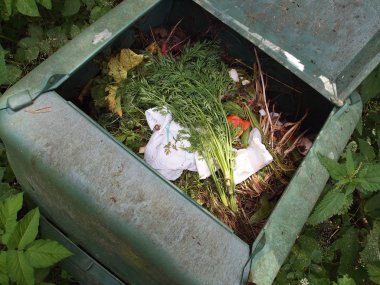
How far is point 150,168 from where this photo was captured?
1500 mm

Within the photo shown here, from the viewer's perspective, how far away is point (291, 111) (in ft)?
7.27

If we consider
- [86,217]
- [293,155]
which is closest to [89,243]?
[86,217]

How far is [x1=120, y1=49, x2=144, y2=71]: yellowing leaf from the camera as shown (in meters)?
1.99

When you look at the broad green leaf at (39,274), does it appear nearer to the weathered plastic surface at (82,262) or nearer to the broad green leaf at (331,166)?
the weathered plastic surface at (82,262)

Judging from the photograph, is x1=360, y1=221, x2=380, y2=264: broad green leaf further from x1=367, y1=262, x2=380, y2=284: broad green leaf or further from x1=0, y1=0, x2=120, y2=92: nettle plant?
x1=0, y1=0, x2=120, y2=92: nettle plant

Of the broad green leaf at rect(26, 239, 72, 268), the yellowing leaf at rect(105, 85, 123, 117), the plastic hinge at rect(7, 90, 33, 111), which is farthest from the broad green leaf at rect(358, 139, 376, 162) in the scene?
the plastic hinge at rect(7, 90, 33, 111)

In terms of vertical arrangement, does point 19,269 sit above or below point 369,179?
below

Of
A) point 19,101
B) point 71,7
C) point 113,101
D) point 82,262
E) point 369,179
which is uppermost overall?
point 369,179

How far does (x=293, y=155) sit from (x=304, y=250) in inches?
22.0

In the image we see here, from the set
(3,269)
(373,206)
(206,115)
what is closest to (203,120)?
(206,115)

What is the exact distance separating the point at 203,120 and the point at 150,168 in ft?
1.52

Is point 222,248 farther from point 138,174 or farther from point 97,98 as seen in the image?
point 97,98

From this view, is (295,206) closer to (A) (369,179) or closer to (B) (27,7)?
(A) (369,179)

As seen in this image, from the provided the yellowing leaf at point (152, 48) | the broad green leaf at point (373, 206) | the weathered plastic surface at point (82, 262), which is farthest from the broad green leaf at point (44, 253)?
the broad green leaf at point (373, 206)
